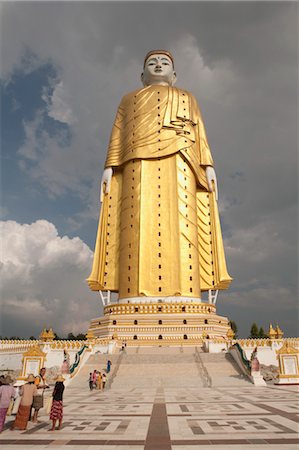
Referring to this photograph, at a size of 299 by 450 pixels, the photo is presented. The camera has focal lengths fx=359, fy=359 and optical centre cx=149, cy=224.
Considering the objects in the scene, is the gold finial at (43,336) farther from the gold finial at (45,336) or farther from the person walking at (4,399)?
the person walking at (4,399)

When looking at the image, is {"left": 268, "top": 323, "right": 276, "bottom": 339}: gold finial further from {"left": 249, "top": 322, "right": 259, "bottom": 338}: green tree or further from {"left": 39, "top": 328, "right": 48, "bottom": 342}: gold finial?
{"left": 249, "top": 322, "right": 259, "bottom": 338}: green tree

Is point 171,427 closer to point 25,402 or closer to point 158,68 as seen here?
point 25,402

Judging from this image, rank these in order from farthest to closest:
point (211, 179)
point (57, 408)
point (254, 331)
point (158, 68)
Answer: point (254, 331), point (158, 68), point (211, 179), point (57, 408)

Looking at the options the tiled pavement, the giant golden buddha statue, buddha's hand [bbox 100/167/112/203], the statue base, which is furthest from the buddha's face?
the tiled pavement

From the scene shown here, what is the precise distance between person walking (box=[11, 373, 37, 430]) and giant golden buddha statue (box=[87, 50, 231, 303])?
23584 millimetres

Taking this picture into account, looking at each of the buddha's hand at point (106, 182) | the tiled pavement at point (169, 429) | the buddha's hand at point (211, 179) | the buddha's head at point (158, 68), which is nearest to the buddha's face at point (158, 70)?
the buddha's head at point (158, 68)

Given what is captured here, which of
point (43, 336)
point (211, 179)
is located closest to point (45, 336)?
point (43, 336)

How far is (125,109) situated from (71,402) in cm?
3197

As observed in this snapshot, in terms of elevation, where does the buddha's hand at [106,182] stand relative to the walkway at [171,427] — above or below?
above

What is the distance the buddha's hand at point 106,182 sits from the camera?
34.8 meters

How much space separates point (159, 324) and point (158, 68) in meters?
26.6

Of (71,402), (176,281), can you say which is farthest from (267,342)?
(71,402)

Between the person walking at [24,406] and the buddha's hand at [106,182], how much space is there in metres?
29.1

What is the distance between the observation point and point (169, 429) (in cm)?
579
